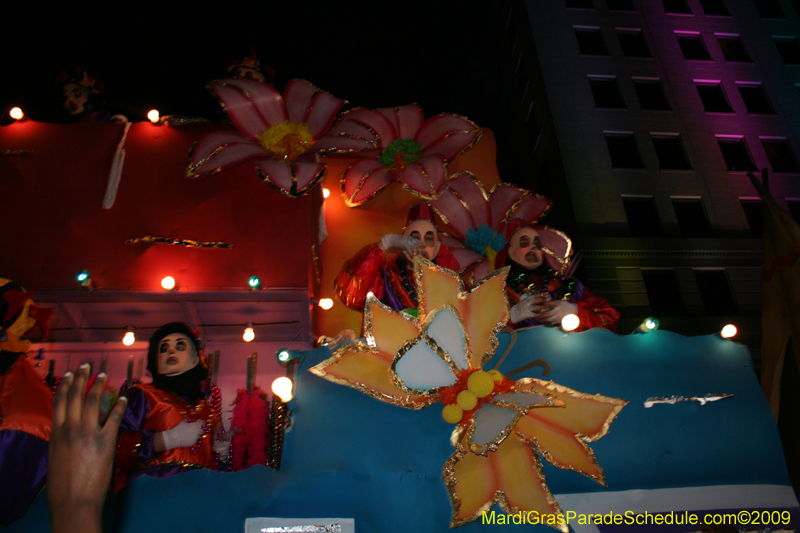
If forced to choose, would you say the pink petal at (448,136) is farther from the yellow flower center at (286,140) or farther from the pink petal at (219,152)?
the pink petal at (219,152)

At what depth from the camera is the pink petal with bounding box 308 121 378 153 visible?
4531 millimetres

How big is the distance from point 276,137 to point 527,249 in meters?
2.28

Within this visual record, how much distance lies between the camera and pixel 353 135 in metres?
4.68

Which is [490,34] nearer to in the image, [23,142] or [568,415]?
[23,142]

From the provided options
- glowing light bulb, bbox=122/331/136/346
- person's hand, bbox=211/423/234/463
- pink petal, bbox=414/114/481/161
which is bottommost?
person's hand, bbox=211/423/234/463

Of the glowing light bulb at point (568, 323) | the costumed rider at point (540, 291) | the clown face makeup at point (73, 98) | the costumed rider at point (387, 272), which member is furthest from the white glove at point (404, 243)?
the clown face makeup at point (73, 98)

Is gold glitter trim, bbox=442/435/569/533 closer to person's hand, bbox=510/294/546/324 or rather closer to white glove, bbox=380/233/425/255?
person's hand, bbox=510/294/546/324

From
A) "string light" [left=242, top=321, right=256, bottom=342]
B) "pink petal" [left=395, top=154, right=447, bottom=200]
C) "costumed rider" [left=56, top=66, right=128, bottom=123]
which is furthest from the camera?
"costumed rider" [left=56, top=66, right=128, bottom=123]

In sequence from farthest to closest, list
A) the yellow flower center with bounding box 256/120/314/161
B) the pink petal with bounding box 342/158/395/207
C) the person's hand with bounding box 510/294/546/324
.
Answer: the pink petal with bounding box 342/158/395/207
the yellow flower center with bounding box 256/120/314/161
the person's hand with bounding box 510/294/546/324

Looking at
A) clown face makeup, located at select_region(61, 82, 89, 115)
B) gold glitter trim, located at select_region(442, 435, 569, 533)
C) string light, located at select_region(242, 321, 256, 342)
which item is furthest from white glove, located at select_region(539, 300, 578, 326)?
clown face makeup, located at select_region(61, 82, 89, 115)

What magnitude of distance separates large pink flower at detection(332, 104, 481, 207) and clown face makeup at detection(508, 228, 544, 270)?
0.96m

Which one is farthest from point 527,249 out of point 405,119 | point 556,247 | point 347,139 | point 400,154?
point 405,119

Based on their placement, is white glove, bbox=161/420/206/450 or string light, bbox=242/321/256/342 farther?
string light, bbox=242/321/256/342

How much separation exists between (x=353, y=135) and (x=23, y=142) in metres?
2.77
